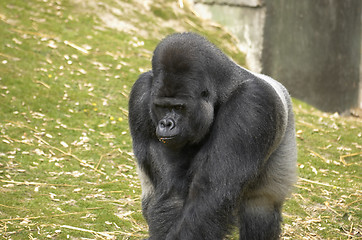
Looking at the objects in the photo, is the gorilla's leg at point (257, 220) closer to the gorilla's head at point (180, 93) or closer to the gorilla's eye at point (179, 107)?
the gorilla's head at point (180, 93)

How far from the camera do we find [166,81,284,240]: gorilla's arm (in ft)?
9.69

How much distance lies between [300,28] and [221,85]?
5.09 metres

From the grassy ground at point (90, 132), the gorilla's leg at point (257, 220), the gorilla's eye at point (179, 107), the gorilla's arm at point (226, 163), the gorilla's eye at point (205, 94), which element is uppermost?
the gorilla's eye at point (205, 94)

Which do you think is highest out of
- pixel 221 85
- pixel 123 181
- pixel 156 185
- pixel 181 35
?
pixel 181 35

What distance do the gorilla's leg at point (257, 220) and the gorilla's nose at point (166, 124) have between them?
86cm

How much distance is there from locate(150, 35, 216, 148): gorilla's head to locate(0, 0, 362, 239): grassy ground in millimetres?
1148

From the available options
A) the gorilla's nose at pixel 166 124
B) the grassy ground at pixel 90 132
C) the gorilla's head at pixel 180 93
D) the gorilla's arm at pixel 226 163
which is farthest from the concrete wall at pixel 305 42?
the gorilla's nose at pixel 166 124

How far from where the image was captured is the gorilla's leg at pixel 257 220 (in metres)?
3.39

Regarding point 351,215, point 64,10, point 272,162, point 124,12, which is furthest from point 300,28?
point 272,162

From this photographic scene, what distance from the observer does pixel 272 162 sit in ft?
11.4

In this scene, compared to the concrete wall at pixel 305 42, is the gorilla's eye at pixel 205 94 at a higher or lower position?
higher

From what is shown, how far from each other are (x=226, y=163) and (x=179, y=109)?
383mm

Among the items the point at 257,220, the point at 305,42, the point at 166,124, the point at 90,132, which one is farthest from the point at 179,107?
the point at 305,42

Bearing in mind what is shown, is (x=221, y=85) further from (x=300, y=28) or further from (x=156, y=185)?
(x=300, y=28)
